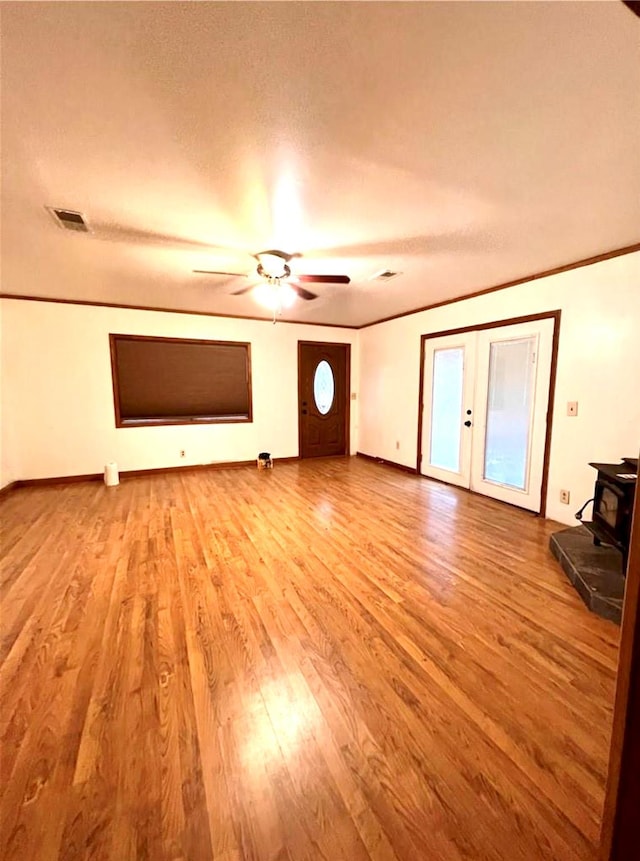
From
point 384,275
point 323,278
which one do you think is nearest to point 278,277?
point 323,278

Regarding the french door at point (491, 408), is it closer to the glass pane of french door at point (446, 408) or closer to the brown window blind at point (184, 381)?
the glass pane of french door at point (446, 408)

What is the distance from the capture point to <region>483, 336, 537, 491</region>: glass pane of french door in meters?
3.61

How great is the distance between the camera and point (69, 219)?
234 cm

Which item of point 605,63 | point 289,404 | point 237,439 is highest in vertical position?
point 605,63

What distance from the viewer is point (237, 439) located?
226 inches

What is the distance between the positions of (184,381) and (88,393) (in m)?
1.89

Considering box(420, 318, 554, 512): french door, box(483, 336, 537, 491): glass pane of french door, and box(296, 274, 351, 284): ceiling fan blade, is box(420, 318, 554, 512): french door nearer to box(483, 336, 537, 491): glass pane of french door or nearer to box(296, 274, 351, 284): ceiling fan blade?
box(483, 336, 537, 491): glass pane of french door

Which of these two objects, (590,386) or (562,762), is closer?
(562,762)

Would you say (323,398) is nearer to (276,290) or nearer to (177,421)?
(177,421)

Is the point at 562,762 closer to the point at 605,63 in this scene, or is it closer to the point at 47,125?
the point at 605,63

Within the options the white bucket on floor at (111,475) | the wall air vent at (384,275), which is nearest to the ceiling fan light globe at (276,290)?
the wall air vent at (384,275)

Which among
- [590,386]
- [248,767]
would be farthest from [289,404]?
[248,767]

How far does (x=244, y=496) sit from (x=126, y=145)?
11.1ft

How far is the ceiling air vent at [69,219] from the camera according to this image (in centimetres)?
223
